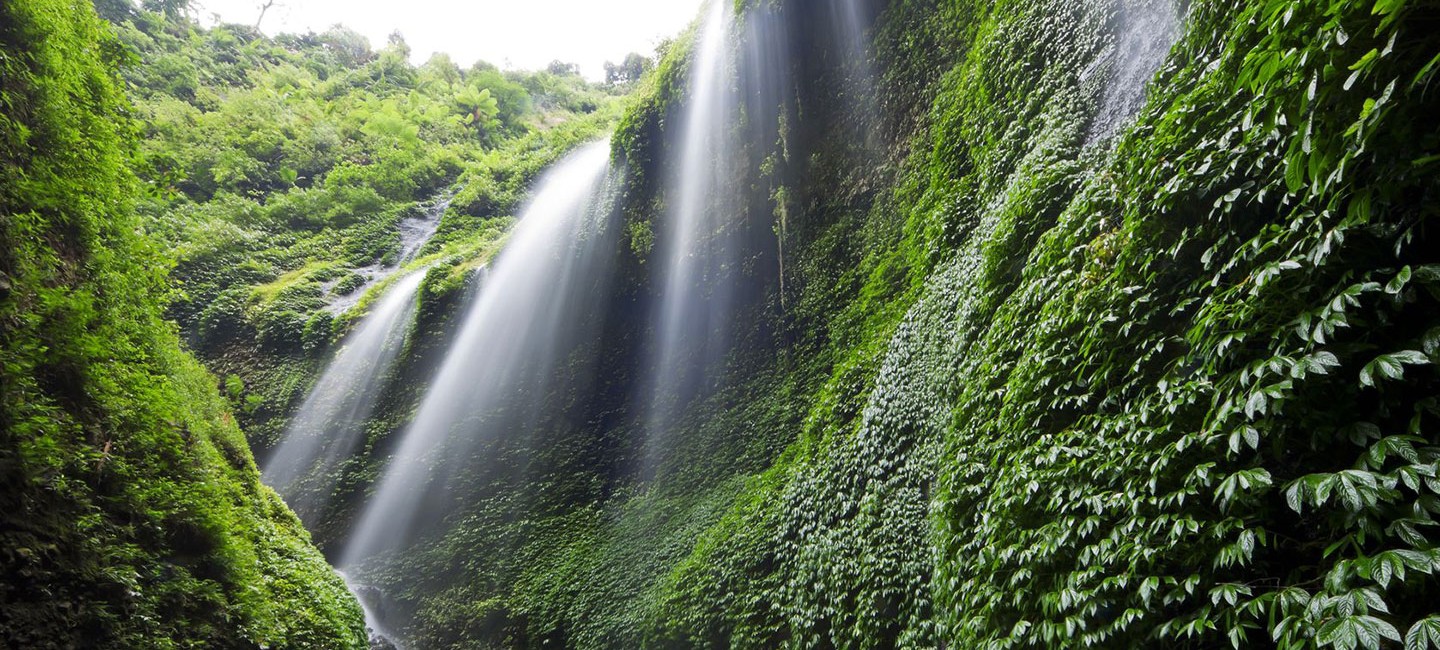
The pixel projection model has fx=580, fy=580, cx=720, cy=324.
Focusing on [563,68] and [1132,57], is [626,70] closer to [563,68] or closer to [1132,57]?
[563,68]

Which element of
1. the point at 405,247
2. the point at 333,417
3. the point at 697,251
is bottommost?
the point at 697,251

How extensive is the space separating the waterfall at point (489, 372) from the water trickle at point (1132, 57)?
10.7 m

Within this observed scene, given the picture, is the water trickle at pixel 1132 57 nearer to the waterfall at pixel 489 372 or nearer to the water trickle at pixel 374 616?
the waterfall at pixel 489 372

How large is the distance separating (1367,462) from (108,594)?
7072 millimetres

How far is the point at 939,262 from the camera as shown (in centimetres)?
657

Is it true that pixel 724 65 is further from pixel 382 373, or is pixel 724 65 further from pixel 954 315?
pixel 382 373

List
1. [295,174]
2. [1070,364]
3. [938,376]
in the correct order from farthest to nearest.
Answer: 1. [295,174]
2. [938,376]
3. [1070,364]

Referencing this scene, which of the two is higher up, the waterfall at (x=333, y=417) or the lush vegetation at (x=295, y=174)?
the lush vegetation at (x=295, y=174)

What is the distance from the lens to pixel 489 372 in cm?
1399

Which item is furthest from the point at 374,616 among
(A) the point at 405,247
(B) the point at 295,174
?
(B) the point at 295,174

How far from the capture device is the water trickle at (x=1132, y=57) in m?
4.22

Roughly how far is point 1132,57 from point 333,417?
16.5 meters

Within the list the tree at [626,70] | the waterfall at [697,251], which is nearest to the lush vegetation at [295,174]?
the waterfall at [697,251]

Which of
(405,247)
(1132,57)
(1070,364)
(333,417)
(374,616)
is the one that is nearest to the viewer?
(1070,364)
